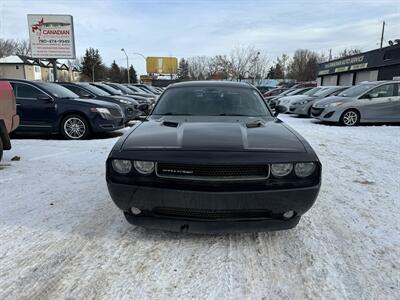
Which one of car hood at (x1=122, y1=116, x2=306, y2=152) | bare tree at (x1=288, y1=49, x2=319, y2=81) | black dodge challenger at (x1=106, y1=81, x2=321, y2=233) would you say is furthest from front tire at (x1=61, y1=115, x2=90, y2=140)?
bare tree at (x1=288, y1=49, x2=319, y2=81)

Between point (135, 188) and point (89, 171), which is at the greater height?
point (135, 188)

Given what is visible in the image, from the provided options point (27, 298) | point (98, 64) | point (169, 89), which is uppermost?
point (98, 64)

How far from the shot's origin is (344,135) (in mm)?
8758

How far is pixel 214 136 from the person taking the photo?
2.79m

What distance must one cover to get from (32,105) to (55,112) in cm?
58

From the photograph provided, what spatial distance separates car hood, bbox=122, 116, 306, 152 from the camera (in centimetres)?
258

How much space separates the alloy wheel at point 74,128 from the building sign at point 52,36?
46.7 ft

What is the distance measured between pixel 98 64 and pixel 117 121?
261 ft

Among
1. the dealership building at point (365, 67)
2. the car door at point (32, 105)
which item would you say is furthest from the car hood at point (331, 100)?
the dealership building at point (365, 67)

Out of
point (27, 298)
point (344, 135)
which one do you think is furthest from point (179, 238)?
point (344, 135)

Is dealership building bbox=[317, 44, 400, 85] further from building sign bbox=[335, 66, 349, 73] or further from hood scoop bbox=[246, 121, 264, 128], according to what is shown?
hood scoop bbox=[246, 121, 264, 128]

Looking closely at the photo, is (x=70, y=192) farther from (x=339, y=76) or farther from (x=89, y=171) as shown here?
(x=339, y=76)

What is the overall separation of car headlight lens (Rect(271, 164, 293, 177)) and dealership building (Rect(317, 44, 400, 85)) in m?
25.6

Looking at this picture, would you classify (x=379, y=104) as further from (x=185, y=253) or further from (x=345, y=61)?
(x=345, y=61)
